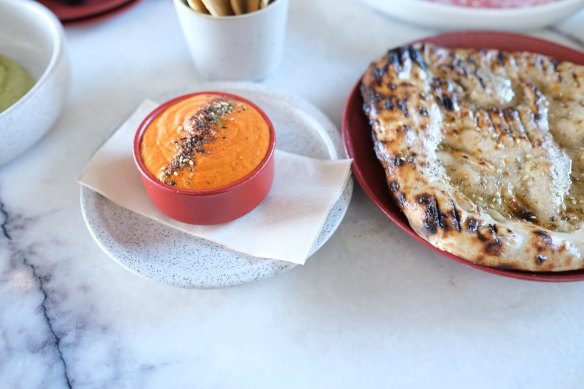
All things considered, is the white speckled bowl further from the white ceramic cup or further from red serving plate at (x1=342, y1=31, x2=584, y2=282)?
red serving plate at (x1=342, y1=31, x2=584, y2=282)

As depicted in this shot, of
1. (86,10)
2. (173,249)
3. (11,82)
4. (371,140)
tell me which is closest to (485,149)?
(371,140)

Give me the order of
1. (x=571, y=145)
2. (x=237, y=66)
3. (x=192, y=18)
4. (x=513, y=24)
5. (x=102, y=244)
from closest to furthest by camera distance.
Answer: (x=102, y=244)
(x=571, y=145)
(x=192, y=18)
(x=237, y=66)
(x=513, y=24)

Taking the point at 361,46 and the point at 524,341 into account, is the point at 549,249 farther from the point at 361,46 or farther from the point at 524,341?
the point at 361,46

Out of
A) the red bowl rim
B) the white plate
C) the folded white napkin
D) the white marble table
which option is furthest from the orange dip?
the white plate

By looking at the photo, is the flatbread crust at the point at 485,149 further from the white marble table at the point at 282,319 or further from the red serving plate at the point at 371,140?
the white marble table at the point at 282,319

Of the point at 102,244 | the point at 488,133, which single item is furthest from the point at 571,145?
the point at 102,244

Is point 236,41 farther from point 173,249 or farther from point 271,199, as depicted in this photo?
point 173,249
